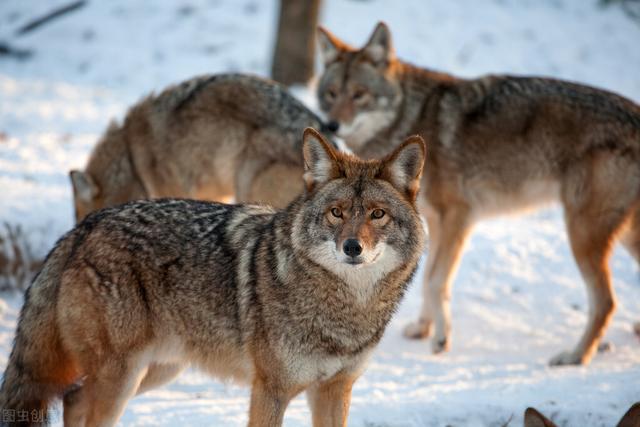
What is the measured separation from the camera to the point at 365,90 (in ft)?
26.8

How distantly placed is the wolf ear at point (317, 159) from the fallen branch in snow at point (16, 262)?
14.5 feet

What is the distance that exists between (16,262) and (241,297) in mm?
4213

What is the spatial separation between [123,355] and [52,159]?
7.05m

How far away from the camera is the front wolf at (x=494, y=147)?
23.6 feet

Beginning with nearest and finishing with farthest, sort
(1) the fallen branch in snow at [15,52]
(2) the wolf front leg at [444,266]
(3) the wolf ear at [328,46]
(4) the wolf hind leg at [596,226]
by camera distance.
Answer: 1. (4) the wolf hind leg at [596,226]
2. (2) the wolf front leg at [444,266]
3. (3) the wolf ear at [328,46]
4. (1) the fallen branch in snow at [15,52]

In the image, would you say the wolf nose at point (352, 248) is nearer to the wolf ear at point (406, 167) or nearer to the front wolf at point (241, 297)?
the front wolf at point (241, 297)

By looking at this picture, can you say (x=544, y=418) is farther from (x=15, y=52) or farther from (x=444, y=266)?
(x=15, y=52)

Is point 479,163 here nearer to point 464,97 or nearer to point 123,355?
point 464,97

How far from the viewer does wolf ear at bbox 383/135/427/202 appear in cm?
442

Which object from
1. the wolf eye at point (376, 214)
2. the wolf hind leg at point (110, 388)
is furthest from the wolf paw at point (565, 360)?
the wolf hind leg at point (110, 388)

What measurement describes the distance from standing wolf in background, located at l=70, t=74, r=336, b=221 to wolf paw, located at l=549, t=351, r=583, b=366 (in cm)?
283

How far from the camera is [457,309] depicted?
8.55 metres

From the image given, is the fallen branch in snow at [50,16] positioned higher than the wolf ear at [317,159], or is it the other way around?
the wolf ear at [317,159]

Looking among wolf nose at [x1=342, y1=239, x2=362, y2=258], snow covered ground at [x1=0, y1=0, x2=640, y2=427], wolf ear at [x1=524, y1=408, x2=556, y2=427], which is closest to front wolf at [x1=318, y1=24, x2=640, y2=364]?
snow covered ground at [x1=0, y1=0, x2=640, y2=427]
